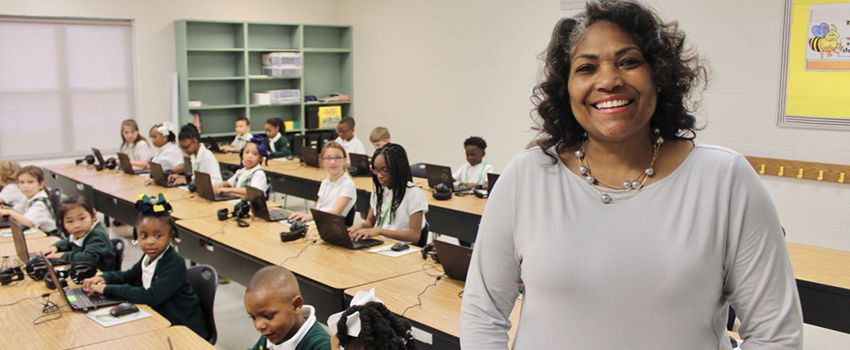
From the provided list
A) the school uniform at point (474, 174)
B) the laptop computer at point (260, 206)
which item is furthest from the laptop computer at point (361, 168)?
the laptop computer at point (260, 206)

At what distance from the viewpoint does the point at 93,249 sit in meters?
4.00

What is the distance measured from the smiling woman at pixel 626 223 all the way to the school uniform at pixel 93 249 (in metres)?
3.45

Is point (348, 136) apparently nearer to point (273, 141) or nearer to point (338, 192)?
point (273, 141)

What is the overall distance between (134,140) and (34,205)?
Result: 9.44 feet

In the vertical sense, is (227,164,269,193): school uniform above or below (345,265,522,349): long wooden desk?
above

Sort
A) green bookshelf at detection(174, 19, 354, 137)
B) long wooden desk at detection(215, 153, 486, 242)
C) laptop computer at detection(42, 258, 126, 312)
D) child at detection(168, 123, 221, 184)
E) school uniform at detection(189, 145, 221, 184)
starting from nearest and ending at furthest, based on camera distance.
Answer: laptop computer at detection(42, 258, 126, 312) → long wooden desk at detection(215, 153, 486, 242) → child at detection(168, 123, 221, 184) → school uniform at detection(189, 145, 221, 184) → green bookshelf at detection(174, 19, 354, 137)

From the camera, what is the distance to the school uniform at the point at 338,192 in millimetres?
4934

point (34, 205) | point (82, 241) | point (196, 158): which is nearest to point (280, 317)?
point (82, 241)

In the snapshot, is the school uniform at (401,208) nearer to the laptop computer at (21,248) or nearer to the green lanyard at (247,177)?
the green lanyard at (247,177)

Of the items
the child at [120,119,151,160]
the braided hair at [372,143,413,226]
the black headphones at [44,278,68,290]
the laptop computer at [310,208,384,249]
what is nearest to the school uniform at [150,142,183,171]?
the child at [120,119,151,160]

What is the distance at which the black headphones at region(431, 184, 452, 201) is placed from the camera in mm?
5547

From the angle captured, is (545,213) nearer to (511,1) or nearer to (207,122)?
(511,1)

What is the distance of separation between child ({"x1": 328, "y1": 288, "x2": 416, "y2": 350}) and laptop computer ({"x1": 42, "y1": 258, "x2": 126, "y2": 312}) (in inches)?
64.7

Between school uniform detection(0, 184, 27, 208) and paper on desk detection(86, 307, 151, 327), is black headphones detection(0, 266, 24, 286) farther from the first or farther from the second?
school uniform detection(0, 184, 27, 208)
